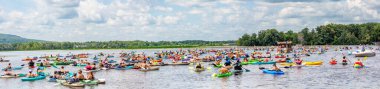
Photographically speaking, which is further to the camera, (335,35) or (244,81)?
(335,35)

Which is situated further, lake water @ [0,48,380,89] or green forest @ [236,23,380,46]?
green forest @ [236,23,380,46]

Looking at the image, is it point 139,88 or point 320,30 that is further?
point 320,30

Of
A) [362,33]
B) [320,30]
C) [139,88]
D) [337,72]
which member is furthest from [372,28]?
[139,88]

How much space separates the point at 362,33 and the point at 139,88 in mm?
149233

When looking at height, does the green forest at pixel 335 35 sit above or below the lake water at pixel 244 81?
above

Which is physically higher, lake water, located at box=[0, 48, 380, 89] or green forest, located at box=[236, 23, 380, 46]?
green forest, located at box=[236, 23, 380, 46]

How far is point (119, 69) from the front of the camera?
65562 mm

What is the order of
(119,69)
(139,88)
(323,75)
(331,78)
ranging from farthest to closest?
(119,69) → (323,75) → (331,78) → (139,88)

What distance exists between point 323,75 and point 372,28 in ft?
455

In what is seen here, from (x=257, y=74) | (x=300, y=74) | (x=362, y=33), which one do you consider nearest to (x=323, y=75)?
(x=300, y=74)

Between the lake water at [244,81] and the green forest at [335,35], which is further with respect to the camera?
the green forest at [335,35]

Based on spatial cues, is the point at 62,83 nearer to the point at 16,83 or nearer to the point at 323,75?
the point at 16,83

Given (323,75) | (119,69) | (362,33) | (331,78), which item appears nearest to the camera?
(331,78)

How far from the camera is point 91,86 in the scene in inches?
1716
